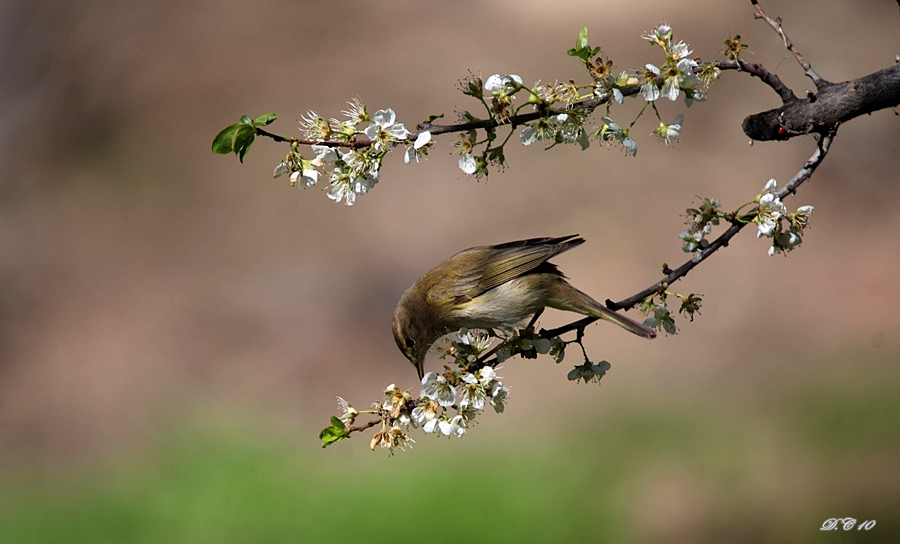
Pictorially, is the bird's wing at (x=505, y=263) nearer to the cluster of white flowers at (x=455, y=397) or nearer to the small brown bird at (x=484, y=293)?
the small brown bird at (x=484, y=293)

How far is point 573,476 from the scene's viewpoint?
687cm

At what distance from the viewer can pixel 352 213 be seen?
33.8 feet

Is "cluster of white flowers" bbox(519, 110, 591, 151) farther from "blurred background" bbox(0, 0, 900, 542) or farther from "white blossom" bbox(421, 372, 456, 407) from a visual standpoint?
"blurred background" bbox(0, 0, 900, 542)

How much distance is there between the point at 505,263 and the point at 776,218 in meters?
1.34

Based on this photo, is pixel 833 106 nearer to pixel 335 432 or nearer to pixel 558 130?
pixel 558 130

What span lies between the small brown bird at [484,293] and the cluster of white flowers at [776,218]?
3.04ft

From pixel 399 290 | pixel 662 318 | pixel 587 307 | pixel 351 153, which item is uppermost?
pixel 399 290

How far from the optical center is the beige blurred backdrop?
8.50 m

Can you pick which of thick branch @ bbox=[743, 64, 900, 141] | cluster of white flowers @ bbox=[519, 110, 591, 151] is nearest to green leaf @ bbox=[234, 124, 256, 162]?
cluster of white flowers @ bbox=[519, 110, 591, 151]

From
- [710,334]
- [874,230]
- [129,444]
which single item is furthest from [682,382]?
[129,444]

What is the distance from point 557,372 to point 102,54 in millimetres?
7635

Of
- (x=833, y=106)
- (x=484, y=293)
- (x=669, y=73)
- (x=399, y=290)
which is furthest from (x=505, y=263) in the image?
(x=399, y=290)

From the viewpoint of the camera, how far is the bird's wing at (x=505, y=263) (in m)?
3.64

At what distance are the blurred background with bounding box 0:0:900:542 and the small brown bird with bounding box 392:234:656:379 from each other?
256 centimetres
